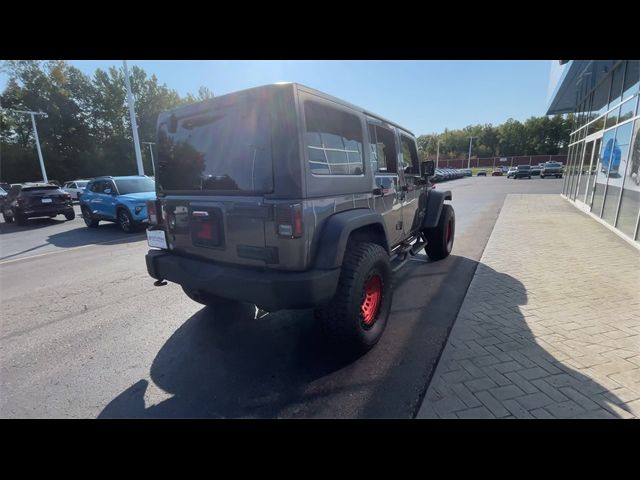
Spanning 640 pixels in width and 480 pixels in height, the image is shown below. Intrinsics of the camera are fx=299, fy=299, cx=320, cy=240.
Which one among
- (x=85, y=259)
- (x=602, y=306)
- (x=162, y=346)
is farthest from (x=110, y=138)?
(x=602, y=306)

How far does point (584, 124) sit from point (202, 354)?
15816 mm

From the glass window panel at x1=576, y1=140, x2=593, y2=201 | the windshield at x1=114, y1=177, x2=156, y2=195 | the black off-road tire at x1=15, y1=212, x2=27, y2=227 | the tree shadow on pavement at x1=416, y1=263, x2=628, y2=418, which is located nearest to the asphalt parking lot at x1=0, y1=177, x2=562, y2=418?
the tree shadow on pavement at x1=416, y1=263, x2=628, y2=418

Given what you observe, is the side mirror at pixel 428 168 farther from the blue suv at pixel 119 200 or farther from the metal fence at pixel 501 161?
the metal fence at pixel 501 161

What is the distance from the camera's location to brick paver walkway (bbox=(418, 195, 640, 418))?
2141mm

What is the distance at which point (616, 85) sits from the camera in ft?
26.1

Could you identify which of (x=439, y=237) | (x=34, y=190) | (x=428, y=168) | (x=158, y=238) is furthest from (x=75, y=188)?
(x=439, y=237)

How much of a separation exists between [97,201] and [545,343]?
1163 cm

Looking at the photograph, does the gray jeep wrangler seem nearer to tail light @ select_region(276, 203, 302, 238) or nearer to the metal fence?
tail light @ select_region(276, 203, 302, 238)

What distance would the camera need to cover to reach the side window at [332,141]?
2391 mm

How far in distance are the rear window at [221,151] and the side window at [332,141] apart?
13.4 inches

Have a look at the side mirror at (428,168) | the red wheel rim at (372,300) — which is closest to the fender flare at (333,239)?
the red wheel rim at (372,300)

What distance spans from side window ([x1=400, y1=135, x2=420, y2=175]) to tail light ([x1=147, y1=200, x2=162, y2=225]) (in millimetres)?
3148

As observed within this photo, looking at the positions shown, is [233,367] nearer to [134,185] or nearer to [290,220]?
[290,220]

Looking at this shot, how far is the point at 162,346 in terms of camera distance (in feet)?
10.1
